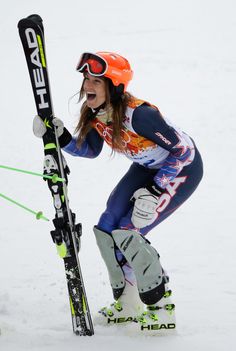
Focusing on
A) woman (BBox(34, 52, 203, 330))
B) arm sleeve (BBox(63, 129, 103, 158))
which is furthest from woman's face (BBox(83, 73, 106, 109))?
arm sleeve (BBox(63, 129, 103, 158))

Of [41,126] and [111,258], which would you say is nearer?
[41,126]

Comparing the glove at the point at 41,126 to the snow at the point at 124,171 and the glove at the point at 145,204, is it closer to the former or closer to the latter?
the glove at the point at 145,204

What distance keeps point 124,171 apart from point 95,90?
5411mm

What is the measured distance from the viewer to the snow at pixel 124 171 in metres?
4.30

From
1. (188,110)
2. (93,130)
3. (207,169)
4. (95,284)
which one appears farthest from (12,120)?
(93,130)

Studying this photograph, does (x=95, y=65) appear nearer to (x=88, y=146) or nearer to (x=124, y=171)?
(x=88, y=146)

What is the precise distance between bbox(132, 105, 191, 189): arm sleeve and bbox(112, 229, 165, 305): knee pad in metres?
0.39

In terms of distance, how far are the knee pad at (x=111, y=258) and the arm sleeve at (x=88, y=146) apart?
1.78 feet

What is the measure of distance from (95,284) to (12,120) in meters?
6.63

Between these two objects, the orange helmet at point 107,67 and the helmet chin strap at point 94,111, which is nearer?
the orange helmet at point 107,67

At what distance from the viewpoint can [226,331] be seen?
4.14 meters

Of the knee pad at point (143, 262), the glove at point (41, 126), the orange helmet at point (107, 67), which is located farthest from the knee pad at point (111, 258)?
the orange helmet at point (107, 67)

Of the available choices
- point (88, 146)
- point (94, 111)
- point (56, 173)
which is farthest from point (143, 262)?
point (94, 111)

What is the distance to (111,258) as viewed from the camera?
412 cm
